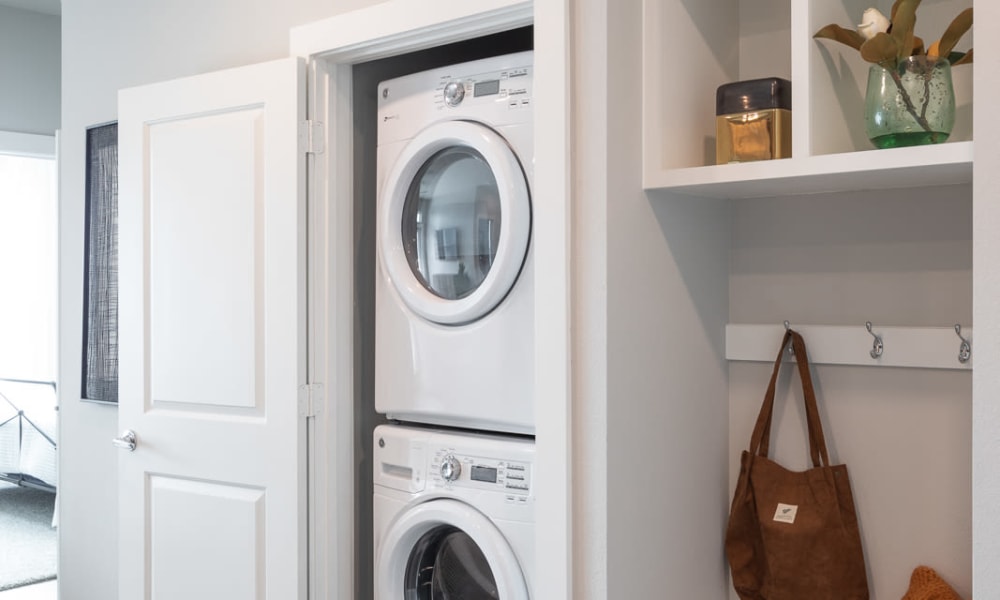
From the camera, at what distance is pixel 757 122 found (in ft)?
5.81

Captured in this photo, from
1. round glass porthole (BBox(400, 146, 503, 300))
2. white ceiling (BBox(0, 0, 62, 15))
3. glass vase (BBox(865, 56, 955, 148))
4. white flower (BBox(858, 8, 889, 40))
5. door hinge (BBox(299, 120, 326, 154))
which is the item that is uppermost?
white ceiling (BBox(0, 0, 62, 15))

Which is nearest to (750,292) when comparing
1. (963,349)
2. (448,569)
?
(963,349)

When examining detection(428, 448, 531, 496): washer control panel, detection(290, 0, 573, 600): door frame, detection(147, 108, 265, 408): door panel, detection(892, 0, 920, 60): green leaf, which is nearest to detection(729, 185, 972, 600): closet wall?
detection(892, 0, 920, 60): green leaf

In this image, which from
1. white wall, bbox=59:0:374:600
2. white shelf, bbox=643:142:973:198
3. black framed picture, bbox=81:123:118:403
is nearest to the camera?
white shelf, bbox=643:142:973:198

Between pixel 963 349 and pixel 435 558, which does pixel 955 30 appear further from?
pixel 435 558

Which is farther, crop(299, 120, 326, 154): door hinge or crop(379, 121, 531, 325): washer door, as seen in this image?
crop(299, 120, 326, 154): door hinge

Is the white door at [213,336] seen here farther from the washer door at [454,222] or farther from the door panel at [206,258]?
the washer door at [454,222]

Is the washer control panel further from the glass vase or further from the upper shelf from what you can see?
the glass vase

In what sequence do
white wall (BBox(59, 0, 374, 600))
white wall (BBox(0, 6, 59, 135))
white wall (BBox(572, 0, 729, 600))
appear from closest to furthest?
1. white wall (BBox(572, 0, 729, 600))
2. white wall (BBox(59, 0, 374, 600))
3. white wall (BBox(0, 6, 59, 135))

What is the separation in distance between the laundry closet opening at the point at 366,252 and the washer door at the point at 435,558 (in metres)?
0.29

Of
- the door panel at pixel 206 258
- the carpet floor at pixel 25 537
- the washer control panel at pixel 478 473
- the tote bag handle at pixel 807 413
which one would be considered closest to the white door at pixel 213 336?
the door panel at pixel 206 258

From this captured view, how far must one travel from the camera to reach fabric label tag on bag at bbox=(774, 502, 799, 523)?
78.7 inches

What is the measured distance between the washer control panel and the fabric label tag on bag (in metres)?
0.57

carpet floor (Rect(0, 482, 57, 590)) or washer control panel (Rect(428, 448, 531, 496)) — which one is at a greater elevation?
washer control panel (Rect(428, 448, 531, 496))
